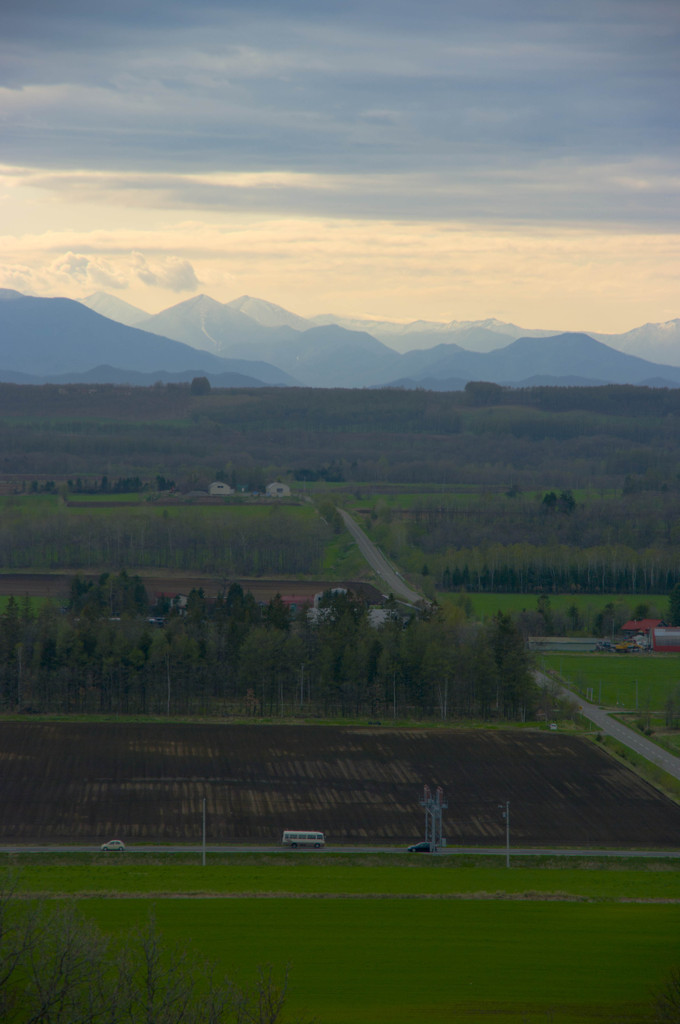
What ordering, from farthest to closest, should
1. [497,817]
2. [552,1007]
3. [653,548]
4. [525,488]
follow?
1. [525,488]
2. [653,548]
3. [497,817]
4. [552,1007]

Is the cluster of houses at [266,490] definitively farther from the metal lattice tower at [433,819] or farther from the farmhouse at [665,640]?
the metal lattice tower at [433,819]

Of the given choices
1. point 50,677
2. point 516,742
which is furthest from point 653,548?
point 50,677

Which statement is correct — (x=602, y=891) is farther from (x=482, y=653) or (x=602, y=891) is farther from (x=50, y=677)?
(x=50, y=677)

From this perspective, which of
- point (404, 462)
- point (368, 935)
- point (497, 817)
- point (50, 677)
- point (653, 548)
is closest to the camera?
point (368, 935)

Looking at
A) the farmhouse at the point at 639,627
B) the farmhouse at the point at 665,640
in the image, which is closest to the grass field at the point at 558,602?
the farmhouse at the point at 639,627

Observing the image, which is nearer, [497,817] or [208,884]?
[208,884]

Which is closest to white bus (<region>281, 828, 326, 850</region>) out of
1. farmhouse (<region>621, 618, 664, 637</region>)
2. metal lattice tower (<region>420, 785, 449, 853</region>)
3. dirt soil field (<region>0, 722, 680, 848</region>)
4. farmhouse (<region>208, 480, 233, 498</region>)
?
dirt soil field (<region>0, 722, 680, 848</region>)

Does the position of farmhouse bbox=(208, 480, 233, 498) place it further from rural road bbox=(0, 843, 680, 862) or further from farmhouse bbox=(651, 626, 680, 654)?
rural road bbox=(0, 843, 680, 862)
